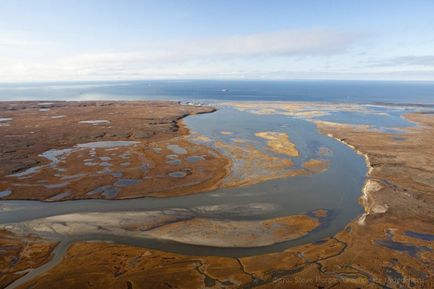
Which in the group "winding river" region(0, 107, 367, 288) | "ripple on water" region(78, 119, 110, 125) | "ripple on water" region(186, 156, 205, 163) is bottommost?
"winding river" region(0, 107, 367, 288)

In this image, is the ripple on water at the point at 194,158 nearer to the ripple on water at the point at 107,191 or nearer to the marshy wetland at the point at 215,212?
the marshy wetland at the point at 215,212

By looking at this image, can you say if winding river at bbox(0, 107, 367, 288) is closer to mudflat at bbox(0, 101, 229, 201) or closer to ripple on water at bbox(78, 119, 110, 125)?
mudflat at bbox(0, 101, 229, 201)

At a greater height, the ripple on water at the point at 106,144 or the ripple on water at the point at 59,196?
the ripple on water at the point at 106,144

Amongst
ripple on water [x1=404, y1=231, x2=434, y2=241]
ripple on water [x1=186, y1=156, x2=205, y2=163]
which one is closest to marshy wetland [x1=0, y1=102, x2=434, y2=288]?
ripple on water [x1=404, y1=231, x2=434, y2=241]

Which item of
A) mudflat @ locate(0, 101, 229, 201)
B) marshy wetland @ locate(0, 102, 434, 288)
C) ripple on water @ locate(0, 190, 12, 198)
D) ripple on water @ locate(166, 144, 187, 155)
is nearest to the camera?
marshy wetland @ locate(0, 102, 434, 288)

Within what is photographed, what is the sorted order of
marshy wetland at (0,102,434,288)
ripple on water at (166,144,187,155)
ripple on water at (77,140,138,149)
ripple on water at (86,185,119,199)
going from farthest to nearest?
ripple on water at (77,140,138,149) → ripple on water at (166,144,187,155) → ripple on water at (86,185,119,199) → marshy wetland at (0,102,434,288)

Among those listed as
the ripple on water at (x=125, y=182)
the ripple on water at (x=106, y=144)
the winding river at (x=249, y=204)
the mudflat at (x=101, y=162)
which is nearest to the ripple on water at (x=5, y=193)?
the mudflat at (x=101, y=162)

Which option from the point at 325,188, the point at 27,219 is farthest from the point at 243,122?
the point at 27,219

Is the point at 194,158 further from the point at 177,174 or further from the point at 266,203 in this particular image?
the point at 266,203
